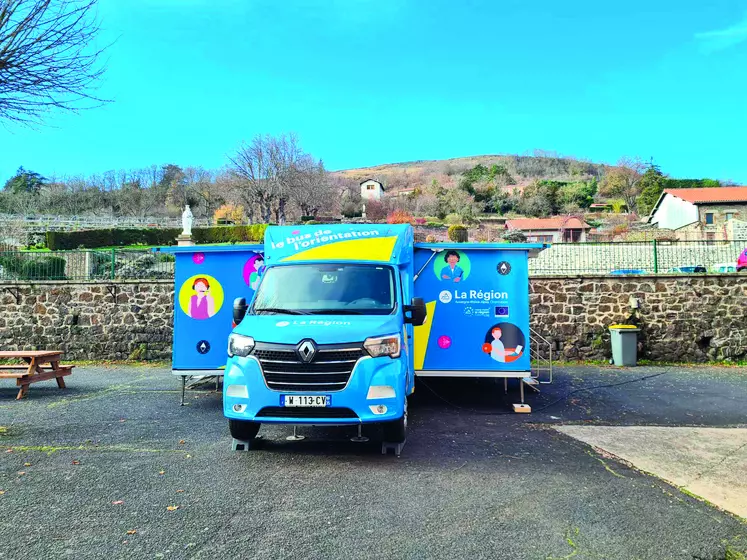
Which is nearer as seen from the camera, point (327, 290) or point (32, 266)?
point (327, 290)

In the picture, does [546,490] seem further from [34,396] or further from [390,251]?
[34,396]

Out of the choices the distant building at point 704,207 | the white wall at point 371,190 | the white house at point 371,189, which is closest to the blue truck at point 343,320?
the distant building at point 704,207

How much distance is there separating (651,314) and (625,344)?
1.30 meters

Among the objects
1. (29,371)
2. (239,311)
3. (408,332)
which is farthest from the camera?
(29,371)

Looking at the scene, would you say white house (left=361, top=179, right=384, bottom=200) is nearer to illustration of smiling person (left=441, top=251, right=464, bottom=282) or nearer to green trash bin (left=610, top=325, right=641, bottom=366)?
green trash bin (left=610, top=325, right=641, bottom=366)

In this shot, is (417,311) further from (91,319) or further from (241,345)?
(91,319)

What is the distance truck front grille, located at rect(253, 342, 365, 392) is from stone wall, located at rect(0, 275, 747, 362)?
350 inches

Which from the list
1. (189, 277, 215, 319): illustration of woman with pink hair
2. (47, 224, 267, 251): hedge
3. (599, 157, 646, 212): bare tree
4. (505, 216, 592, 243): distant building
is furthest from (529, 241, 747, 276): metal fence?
(599, 157, 646, 212): bare tree

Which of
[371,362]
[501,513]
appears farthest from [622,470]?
[371,362]

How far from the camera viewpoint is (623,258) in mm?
13570

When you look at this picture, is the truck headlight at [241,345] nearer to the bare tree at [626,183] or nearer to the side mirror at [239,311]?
the side mirror at [239,311]

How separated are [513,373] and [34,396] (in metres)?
8.41

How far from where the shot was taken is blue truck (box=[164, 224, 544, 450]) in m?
5.32

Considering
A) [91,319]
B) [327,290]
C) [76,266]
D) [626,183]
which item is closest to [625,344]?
[327,290]
